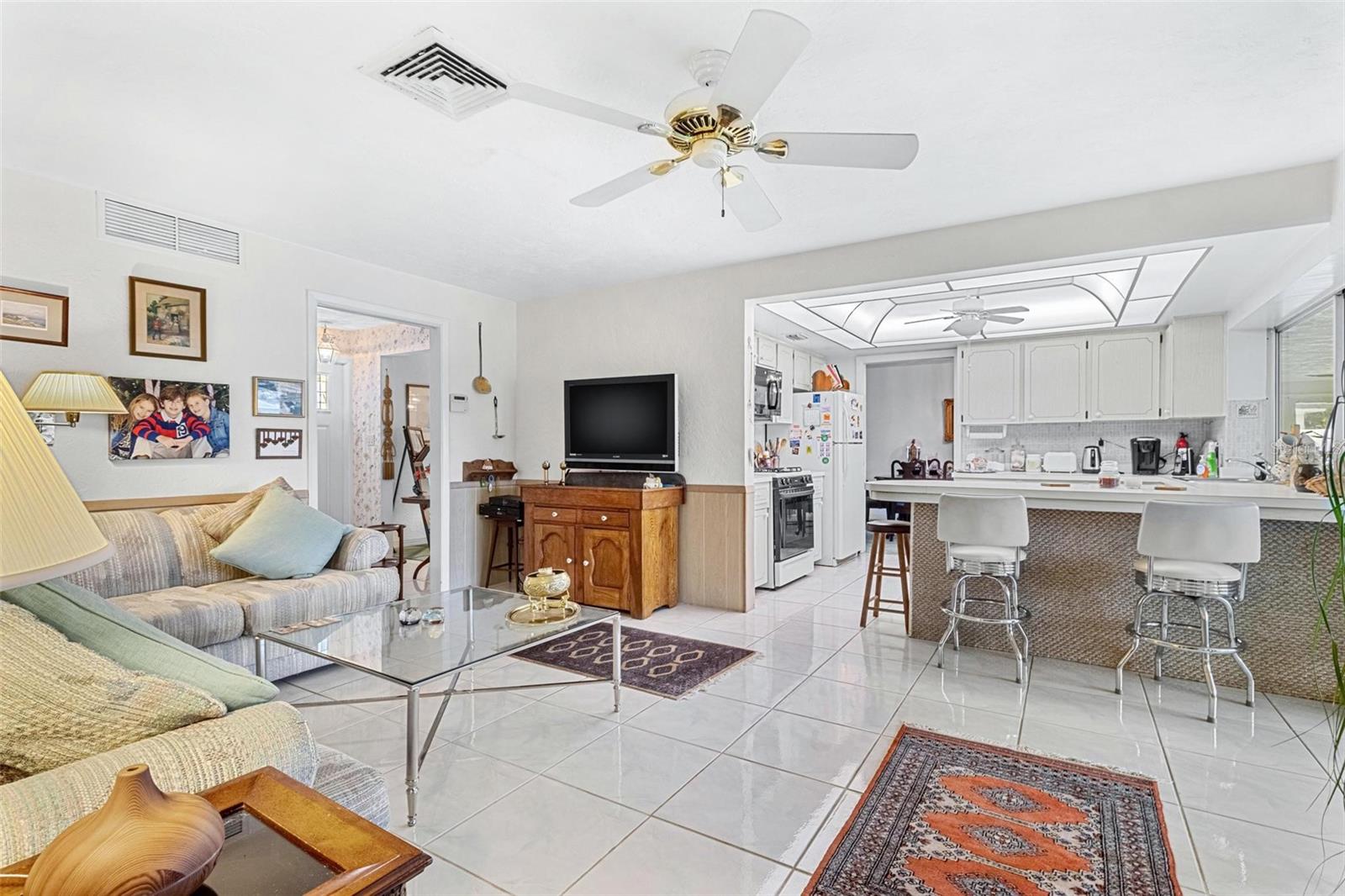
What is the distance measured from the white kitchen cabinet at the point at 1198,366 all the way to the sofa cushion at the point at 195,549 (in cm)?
729

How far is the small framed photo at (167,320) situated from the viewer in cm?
347

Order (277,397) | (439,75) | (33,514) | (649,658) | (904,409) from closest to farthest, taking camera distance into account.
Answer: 1. (33,514)
2. (439,75)
3. (649,658)
4. (277,397)
5. (904,409)

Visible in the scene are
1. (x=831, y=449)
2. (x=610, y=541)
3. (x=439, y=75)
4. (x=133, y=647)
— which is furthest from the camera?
(x=831, y=449)

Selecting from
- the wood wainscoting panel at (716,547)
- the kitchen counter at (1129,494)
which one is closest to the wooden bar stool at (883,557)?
the kitchen counter at (1129,494)

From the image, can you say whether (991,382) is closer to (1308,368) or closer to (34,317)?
(1308,368)

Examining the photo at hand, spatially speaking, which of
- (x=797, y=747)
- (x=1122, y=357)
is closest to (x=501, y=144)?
(x=797, y=747)

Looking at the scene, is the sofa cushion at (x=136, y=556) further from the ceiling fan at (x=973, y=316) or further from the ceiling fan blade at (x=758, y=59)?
the ceiling fan at (x=973, y=316)

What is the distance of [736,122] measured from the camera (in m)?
2.11

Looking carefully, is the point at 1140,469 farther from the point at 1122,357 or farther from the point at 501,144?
the point at 501,144

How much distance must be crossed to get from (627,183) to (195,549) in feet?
9.90

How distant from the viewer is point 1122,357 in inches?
243

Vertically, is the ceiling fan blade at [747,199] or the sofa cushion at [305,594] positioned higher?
the ceiling fan blade at [747,199]

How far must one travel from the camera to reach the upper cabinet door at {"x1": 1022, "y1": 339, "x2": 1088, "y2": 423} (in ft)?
20.9

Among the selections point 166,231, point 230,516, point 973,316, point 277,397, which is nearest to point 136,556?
point 230,516
